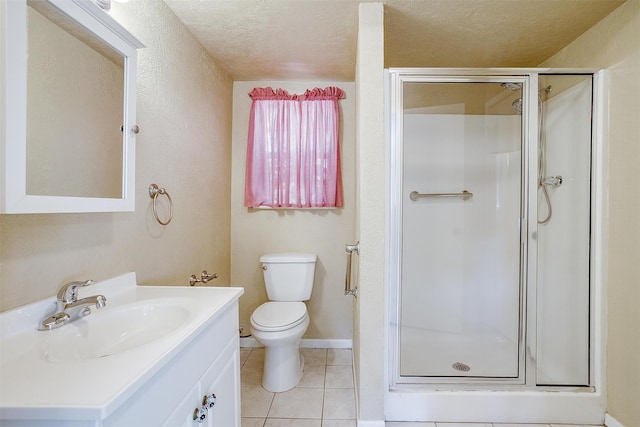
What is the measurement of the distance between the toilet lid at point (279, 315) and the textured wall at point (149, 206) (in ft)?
1.52

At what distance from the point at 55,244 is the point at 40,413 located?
591 millimetres

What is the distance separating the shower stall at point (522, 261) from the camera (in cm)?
151

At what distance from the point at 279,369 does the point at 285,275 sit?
62 centimetres

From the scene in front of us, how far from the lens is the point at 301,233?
2.32 meters

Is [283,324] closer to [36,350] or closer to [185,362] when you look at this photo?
[185,362]

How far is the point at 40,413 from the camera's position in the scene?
48 centimetres

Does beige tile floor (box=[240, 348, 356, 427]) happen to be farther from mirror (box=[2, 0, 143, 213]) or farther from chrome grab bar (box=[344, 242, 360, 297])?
mirror (box=[2, 0, 143, 213])

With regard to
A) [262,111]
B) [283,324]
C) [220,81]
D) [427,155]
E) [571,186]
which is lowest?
[283,324]

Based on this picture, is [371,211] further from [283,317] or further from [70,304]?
[70,304]

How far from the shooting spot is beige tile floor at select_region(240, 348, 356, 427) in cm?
153

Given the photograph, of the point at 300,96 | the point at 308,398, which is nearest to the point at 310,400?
the point at 308,398

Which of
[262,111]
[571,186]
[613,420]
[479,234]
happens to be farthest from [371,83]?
[613,420]

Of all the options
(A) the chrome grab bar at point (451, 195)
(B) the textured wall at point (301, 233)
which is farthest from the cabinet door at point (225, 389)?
(A) the chrome grab bar at point (451, 195)

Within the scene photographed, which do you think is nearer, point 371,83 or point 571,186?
point 371,83
